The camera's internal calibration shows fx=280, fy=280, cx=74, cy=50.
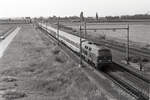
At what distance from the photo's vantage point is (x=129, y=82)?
27.5 m

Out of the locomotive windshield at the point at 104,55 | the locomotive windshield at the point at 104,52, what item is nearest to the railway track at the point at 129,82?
the locomotive windshield at the point at 104,55

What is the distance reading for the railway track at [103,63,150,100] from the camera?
75.2 feet

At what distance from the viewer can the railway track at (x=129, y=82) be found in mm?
22928

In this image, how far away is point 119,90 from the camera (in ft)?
78.6

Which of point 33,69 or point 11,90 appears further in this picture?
point 33,69

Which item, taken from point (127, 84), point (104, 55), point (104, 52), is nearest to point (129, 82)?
point (127, 84)

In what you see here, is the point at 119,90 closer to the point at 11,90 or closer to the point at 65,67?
the point at 11,90

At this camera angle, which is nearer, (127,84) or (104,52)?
(127,84)

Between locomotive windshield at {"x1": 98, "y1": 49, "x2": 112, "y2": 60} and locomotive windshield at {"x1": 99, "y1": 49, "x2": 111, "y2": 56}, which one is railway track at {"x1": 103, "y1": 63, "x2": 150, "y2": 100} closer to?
locomotive windshield at {"x1": 98, "y1": 49, "x2": 112, "y2": 60}

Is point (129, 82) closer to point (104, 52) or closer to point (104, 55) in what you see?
point (104, 55)

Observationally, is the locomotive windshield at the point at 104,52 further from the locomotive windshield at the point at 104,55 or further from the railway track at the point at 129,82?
the railway track at the point at 129,82

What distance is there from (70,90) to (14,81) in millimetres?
8155

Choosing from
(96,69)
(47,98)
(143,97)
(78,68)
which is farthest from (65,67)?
(143,97)

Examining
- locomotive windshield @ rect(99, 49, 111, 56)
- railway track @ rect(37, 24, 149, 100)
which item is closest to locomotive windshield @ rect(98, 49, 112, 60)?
locomotive windshield @ rect(99, 49, 111, 56)
